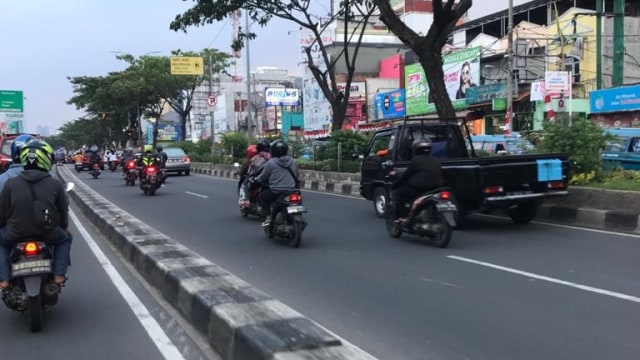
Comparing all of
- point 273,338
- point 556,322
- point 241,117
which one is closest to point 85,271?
point 273,338

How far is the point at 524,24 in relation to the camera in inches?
1457

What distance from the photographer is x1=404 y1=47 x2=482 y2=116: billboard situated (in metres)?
36.1

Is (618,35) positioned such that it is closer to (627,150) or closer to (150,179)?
(627,150)

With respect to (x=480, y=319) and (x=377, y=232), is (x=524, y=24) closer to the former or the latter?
(x=377, y=232)

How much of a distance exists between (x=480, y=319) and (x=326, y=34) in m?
58.2

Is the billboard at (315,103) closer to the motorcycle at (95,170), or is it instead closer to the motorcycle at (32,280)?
the motorcycle at (95,170)

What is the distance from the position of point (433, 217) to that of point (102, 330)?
17.5ft

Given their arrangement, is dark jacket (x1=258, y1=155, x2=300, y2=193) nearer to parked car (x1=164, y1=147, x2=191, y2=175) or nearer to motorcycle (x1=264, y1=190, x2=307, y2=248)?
motorcycle (x1=264, y1=190, x2=307, y2=248)

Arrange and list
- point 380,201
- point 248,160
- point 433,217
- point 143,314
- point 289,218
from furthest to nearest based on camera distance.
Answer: point 380,201, point 248,160, point 289,218, point 433,217, point 143,314

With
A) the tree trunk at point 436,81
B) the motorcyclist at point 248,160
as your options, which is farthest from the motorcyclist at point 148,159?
the tree trunk at point 436,81

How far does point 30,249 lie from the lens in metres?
5.37

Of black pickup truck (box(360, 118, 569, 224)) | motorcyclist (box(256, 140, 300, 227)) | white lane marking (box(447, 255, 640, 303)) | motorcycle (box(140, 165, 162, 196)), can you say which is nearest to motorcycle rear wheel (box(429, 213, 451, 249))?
white lane marking (box(447, 255, 640, 303))

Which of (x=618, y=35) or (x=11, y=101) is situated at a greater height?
(x=11, y=101)

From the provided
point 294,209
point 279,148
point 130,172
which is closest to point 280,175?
point 279,148
